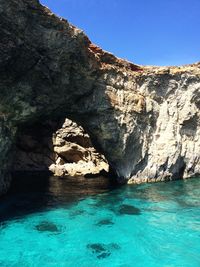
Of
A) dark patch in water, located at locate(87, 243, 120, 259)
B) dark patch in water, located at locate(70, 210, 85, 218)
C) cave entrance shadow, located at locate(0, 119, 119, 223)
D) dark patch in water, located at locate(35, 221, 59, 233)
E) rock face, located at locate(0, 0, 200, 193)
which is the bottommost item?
dark patch in water, located at locate(87, 243, 120, 259)

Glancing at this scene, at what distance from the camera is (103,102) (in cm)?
2630

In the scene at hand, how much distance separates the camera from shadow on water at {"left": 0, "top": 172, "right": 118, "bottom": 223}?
1975cm

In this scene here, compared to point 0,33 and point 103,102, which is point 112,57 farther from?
point 0,33

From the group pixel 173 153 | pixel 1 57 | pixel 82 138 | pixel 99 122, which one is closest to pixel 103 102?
pixel 99 122

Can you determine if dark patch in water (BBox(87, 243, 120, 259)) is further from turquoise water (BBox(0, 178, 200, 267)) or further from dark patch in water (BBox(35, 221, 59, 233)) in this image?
dark patch in water (BBox(35, 221, 59, 233))

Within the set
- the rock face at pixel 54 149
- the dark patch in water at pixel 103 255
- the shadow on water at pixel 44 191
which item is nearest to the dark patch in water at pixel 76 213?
the shadow on water at pixel 44 191

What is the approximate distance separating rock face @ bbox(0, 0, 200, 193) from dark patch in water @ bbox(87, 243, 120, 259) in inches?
371

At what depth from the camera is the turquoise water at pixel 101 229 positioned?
1267cm

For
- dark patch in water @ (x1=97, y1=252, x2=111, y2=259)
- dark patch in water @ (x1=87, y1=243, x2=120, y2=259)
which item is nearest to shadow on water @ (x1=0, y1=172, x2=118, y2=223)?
dark patch in water @ (x1=87, y1=243, x2=120, y2=259)

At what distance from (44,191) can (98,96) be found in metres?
8.45

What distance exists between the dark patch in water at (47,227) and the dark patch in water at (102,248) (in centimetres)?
253

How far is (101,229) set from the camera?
15.9 m

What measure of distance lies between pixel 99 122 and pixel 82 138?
12655 mm

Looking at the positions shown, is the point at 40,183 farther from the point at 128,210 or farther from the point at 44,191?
the point at 128,210
